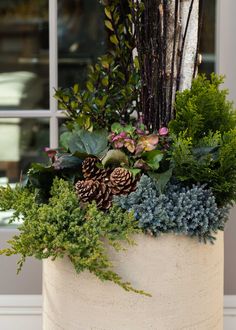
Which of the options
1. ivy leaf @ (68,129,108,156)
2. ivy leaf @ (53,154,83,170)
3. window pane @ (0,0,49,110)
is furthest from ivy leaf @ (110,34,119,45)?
window pane @ (0,0,49,110)

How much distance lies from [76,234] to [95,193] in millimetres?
148

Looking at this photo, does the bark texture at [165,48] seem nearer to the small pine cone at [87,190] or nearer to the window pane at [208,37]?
the small pine cone at [87,190]

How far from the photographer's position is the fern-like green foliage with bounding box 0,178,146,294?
155 centimetres

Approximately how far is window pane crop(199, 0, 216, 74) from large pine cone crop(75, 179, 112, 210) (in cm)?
93

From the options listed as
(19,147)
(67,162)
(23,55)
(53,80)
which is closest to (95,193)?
(67,162)

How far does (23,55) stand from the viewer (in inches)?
113

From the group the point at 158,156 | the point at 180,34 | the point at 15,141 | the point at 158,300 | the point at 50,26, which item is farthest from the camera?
the point at 15,141

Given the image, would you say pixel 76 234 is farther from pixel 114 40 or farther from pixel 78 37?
pixel 78 37

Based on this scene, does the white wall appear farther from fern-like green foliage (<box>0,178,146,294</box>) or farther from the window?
fern-like green foliage (<box>0,178,146,294</box>)

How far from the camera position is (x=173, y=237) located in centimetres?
164

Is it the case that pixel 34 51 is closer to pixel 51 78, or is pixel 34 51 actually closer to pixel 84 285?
pixel 51 78

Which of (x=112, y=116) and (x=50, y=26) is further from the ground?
(x=50, y=26)

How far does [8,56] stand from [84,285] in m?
1.48

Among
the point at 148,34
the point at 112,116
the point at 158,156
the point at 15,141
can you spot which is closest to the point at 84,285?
the point at 158,156
